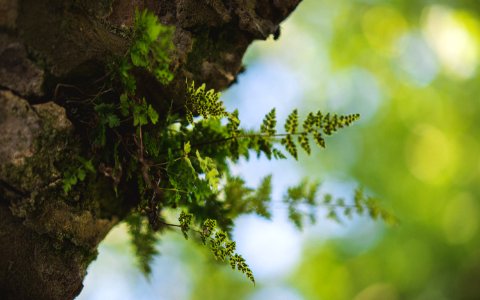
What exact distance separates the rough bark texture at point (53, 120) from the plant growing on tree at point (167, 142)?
0.28 ft

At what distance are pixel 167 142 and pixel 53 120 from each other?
2.07 ft

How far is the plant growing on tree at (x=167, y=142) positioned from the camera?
1504 millimetres

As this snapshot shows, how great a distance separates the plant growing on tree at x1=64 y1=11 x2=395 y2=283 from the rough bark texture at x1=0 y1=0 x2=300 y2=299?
86mm

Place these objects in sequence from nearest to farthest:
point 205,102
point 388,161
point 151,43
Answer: point 151,43, point 205,102, point 388,161

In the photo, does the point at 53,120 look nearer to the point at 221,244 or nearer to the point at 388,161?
the point at 221,244

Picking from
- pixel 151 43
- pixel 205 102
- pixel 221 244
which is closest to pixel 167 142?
pixel 205 102

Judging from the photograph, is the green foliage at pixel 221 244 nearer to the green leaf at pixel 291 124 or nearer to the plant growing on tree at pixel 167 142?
the plant growing on tree at pixel 167 142

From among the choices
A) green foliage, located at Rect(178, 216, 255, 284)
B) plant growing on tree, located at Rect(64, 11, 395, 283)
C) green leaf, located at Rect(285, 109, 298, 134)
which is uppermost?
green leaf, located at Rect(285, 109, 298, 134)

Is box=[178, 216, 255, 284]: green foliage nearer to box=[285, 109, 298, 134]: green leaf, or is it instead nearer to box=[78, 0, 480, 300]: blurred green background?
box=[285, 109, 298, 134]: green leaf

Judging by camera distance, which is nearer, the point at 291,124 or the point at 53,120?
the point at 53,120

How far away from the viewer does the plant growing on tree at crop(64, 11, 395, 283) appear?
1504 mm

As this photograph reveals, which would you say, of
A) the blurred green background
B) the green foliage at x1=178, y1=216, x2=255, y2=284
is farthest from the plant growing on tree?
the blurred green background

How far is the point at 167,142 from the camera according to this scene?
6.57 feet

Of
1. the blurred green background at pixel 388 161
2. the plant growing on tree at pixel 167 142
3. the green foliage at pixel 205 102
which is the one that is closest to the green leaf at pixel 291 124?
the plant growing on tree at pixel 167 142
